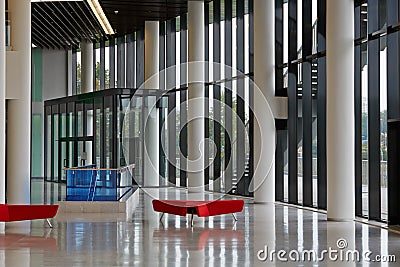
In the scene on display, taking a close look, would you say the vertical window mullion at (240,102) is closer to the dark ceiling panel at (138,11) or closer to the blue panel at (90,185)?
the dark ceiling panel at (138,11)

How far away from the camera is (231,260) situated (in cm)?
951

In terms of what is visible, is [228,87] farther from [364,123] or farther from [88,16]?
[364,123]

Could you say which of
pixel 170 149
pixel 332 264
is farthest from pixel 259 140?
pixel 332 264

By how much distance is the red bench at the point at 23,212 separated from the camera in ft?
41.9

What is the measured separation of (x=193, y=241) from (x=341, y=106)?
4.86 m

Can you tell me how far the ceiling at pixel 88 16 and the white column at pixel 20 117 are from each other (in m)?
6.70

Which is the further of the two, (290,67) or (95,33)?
(95,33)

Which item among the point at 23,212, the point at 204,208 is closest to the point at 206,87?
the point at 204,208

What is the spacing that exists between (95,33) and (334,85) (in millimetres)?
16653

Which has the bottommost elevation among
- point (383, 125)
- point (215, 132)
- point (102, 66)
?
point (383, 125)

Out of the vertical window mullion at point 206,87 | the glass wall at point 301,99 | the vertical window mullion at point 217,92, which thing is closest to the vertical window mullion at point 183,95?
the vertical window mullion at point 206,87

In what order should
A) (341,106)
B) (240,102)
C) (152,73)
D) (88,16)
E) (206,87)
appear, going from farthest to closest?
1. (152,73)
2. (88,16)
3. (206,87)
4. (240,102)
5. (341,106)

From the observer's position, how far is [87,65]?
3262cm

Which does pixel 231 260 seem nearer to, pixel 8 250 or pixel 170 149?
pixel 8 250
